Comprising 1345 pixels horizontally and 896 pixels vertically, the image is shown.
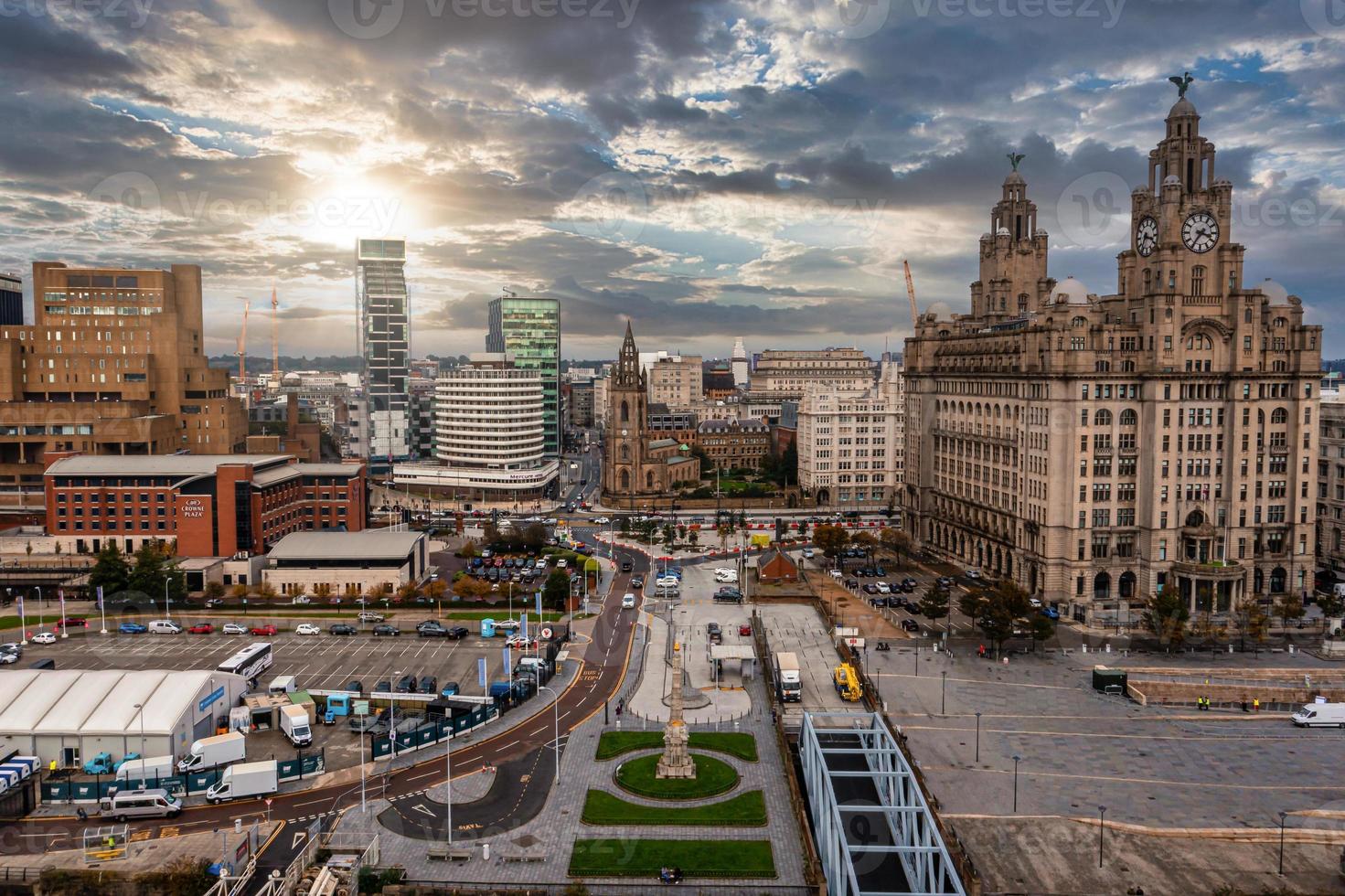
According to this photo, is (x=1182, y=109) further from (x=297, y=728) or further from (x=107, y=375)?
(x=107, y=375)

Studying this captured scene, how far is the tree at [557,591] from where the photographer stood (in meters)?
76.0

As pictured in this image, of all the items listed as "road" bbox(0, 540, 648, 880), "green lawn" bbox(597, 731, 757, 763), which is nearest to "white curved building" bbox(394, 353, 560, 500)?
"road" bbox(0, 540, 648, 880)

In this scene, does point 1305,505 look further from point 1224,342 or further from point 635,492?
point 635,492

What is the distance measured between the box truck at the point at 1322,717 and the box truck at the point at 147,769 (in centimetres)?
5757

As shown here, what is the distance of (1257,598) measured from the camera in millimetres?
76312

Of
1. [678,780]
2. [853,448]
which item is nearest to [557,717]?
[678,780]

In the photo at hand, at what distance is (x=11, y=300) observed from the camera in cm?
14700

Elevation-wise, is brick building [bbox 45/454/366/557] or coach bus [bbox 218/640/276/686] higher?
brick building [bbox 45/454/366/557]

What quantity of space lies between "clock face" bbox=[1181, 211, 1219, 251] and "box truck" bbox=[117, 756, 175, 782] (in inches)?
3103

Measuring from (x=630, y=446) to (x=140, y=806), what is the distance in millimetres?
103900

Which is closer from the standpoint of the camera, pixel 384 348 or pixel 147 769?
pixel 147 769

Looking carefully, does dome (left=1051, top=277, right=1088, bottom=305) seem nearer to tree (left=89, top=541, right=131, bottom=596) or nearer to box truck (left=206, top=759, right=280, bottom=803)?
box truck (left=206, top=759, right=280, bottom=803)

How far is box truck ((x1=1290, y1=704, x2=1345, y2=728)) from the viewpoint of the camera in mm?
52500

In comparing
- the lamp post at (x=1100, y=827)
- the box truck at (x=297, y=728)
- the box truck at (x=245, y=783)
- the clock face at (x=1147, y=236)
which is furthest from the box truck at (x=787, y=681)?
the clock face at (x=1147, y=236)
